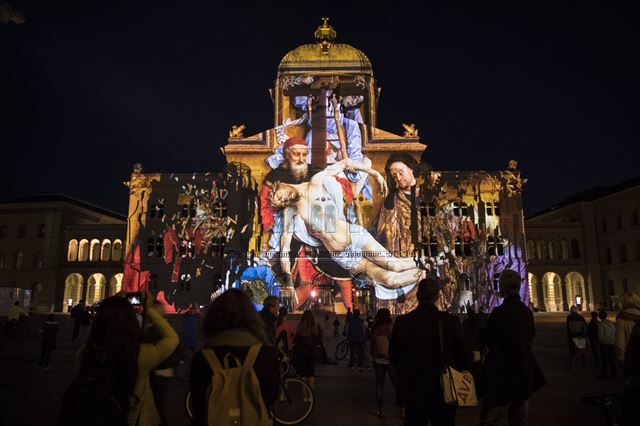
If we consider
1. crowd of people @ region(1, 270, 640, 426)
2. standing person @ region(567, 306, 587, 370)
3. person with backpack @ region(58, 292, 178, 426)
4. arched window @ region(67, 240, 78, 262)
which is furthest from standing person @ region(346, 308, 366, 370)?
arched window @ region(67, 240, 78, 262)

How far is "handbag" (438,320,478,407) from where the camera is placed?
491 centimetres

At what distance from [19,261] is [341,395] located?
58.0 metres

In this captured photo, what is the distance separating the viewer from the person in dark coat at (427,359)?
504 centimetres

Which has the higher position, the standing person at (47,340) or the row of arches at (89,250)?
the row of arches at (89,250)

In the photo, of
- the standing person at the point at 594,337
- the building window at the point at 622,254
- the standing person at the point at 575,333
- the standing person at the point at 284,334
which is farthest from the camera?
the building window at the point at 622,254

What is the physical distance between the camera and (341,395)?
1190cm

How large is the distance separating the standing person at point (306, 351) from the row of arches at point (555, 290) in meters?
52.2

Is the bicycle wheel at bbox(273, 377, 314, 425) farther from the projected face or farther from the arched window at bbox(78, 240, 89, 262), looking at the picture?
Answer: the arched window at bbox(78, 240, 89, 262)

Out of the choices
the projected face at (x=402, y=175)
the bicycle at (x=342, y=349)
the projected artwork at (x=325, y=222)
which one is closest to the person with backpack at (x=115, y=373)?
the bicycle at (x=342, y=349)

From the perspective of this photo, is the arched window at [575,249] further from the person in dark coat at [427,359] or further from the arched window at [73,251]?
the person in dark coat at [427,359]

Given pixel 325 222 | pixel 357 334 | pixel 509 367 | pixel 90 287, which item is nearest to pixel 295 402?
pixel 509 367

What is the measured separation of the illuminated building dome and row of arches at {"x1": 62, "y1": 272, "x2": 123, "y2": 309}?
3097cm

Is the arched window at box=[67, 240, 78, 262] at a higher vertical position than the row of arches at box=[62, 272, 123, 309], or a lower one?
higher

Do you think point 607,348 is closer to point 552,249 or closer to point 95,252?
Answer: point 552,249
